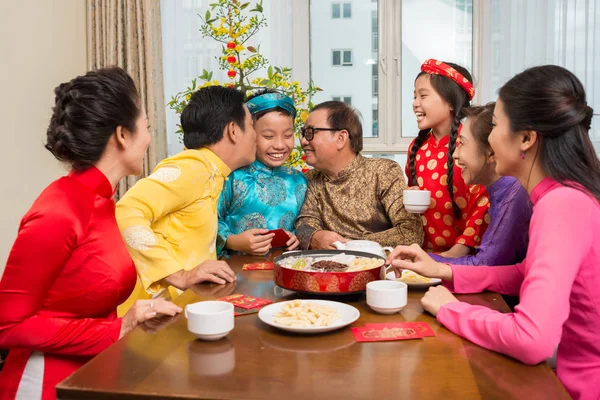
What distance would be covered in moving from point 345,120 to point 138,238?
3.96 ft

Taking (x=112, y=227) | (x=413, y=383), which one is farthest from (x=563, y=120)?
(x=112, y=227)

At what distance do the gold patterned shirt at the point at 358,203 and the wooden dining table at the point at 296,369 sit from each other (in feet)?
3.75

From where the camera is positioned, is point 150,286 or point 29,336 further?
point 150,286

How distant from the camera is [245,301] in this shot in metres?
1.41

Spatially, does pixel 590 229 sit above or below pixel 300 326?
above

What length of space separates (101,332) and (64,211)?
294 mm

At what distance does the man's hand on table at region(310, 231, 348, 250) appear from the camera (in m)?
2.17

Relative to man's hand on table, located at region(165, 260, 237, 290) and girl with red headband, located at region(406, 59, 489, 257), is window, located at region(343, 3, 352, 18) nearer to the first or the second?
girl with red headband, located at region(406, 59, 489, 257)

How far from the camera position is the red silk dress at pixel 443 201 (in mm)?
2111

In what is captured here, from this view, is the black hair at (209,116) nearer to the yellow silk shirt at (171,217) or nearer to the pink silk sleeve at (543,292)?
the yellow silk shirt at (171,217)

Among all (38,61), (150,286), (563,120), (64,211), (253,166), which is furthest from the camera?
(38,61)

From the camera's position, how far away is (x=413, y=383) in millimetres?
948

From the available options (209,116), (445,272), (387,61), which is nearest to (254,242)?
(209,116)

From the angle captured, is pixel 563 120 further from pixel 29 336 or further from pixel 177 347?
pixel 29 336
